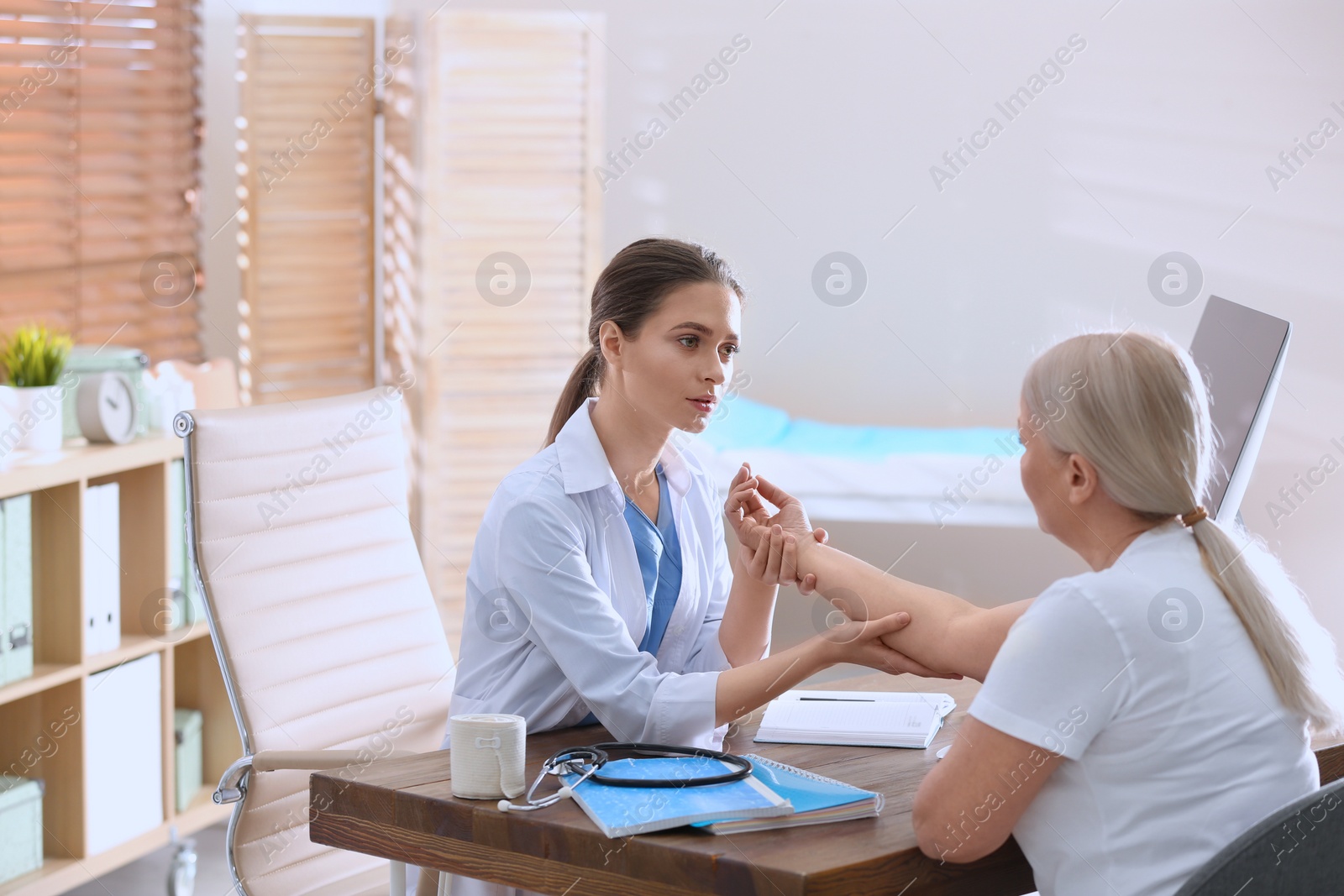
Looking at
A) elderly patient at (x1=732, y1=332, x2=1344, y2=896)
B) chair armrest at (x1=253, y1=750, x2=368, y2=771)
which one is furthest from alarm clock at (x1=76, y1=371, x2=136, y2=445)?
elderly patient at (x1=732, y1=332, x2=1344, y2=896)

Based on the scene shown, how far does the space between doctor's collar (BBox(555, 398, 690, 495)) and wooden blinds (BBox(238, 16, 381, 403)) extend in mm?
2140

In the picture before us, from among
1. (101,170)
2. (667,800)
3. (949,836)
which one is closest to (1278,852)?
(949,836)

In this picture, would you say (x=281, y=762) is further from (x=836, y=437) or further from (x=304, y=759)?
(x=836, y=437)

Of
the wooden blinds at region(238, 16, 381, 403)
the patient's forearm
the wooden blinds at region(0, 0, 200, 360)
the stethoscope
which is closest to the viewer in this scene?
the stethoscope

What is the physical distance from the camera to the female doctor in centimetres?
157

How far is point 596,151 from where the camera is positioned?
3.76m

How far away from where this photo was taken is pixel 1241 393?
1.80 metres

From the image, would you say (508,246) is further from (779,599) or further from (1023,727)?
(1023,727)

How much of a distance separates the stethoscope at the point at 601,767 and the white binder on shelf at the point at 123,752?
1582mm

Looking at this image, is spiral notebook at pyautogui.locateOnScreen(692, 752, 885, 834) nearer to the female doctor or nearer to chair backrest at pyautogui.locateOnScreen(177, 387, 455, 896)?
the female doctor

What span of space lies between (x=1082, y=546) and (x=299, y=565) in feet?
3.80

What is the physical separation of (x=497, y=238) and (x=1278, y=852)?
300 centimetres

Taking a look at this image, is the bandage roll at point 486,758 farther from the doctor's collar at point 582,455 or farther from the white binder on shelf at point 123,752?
the white binder on shelf at point 123,752

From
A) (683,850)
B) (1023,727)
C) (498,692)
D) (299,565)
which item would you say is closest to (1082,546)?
(1023,727)
